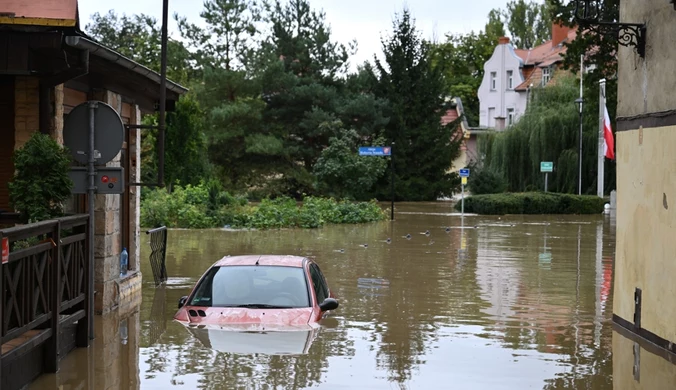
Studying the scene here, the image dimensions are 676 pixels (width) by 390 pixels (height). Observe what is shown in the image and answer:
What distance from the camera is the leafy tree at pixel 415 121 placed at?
62312mm

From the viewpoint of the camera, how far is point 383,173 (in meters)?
58.7

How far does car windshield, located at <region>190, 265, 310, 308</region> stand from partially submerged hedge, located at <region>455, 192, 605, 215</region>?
3780cm

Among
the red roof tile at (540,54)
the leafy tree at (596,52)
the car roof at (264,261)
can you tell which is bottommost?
the car roof at (264,261)

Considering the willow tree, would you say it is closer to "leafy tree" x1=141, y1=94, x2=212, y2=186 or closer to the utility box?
"leafy tree" x1=141, y1=94, x2=212, y2=186

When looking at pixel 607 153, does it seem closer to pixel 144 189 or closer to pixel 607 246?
pixel 607 246

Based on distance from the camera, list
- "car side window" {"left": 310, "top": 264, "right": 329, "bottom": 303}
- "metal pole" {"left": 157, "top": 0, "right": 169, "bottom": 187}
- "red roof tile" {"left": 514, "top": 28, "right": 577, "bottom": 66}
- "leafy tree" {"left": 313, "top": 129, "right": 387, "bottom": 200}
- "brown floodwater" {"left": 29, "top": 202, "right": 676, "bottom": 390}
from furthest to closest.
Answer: "red roof tile" {"left": 514, "top": 28, "right": 577, "bottom": 66} < "leafy tree" {"left": 313, "top": 129, "right": 387, "bottom": 200} < "metal pole" {"left": 157, "top": 0, "right": 169, "bottom": 187} < "car side window" {"left": 310, "top": 264, "right": 329, "bottom": 303} < "brown floodwater" {"left": 29, "top": 202, "right": 676, "bottom": 390}

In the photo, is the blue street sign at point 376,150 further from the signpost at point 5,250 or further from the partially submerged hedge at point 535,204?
the signpost at point 5,250

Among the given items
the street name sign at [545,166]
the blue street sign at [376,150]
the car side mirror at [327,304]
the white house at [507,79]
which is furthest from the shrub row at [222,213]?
the white house at [507,79]

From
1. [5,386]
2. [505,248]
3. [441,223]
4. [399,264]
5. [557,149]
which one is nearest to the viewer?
[5,386]

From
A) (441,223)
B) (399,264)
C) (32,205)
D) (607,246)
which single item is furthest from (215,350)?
(441,223)

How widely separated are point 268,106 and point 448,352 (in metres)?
48.4

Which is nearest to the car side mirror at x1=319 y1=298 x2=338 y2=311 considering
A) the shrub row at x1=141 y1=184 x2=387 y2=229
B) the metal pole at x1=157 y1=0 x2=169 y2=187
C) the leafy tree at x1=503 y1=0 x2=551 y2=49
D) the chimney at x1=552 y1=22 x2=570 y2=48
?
the metal pole at x1=157 y1=0 x2=169 y2=187

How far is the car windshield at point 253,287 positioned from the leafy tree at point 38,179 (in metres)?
2.29

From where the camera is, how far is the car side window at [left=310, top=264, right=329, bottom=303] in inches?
527
